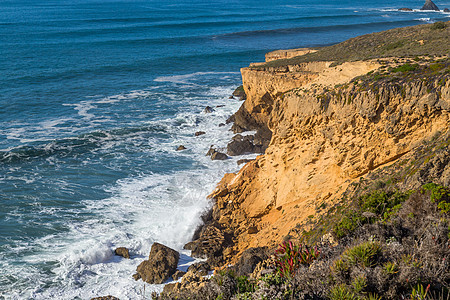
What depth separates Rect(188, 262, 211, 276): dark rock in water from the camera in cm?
1531

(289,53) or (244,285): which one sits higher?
(289,53)

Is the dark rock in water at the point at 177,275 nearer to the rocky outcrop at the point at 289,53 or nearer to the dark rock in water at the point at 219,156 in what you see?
the dark rock in water at the point at 219,156

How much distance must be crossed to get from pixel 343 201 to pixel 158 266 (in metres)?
7.61

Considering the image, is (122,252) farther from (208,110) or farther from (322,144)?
(208,110)

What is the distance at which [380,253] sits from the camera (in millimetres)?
8109

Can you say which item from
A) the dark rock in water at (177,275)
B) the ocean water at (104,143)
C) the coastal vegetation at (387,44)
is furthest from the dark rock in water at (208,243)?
the coastal vegetation at (387,44)

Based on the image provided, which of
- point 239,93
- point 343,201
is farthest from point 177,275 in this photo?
point 239,93

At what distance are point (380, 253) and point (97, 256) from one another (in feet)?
42.5

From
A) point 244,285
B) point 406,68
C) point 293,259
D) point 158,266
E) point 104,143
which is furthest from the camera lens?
point 104,143

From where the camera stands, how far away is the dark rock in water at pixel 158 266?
1573 cm

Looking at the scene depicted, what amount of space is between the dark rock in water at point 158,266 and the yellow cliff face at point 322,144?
228 centimetres

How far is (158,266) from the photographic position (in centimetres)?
1594

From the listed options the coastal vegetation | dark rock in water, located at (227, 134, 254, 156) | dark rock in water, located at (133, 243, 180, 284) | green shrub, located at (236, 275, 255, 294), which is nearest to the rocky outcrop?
the coastal vegetation

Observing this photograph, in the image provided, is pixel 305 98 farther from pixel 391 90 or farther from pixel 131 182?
pixel 131 182
